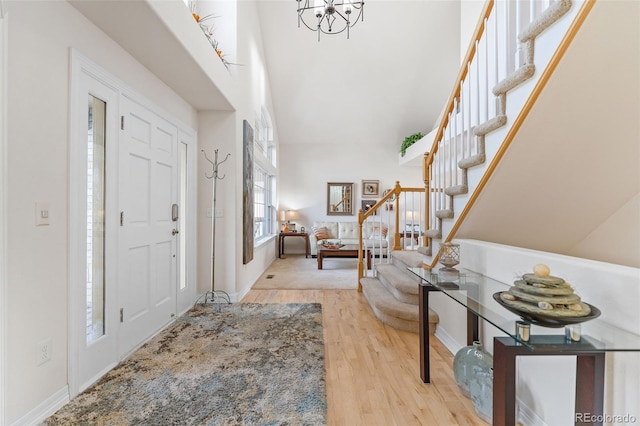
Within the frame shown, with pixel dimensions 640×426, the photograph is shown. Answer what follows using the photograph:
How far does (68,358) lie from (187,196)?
1749 millimetres

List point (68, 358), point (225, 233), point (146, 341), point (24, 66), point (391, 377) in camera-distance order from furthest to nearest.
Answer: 1. point (225, 233)
2. point (146, 341)
3. point (391, 377)
4. point (68, 358)
5. point (24, 66)

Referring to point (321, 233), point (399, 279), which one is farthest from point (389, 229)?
point (321, 233)

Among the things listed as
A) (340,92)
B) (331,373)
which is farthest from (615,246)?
(340,92)

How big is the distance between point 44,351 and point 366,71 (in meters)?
6.15

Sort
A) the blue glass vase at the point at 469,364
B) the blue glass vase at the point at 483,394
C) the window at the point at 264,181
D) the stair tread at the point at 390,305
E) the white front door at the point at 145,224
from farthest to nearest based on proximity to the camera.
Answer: the window at the point at 264,181 < the stair tread at the point at 390,305 < the white front door at the point at 145,224 < the blue glass vase at the point at 469,364 < the blue glass vase at the point at 483,394

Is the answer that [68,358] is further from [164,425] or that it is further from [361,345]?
[361,345]

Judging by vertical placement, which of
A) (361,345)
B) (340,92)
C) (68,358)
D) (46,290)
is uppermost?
(340,92)

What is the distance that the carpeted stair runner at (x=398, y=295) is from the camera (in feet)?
8.47

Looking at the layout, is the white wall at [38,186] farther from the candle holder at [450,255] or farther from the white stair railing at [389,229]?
the white stair railing at [389,229]

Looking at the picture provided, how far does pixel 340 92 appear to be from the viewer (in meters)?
6.26

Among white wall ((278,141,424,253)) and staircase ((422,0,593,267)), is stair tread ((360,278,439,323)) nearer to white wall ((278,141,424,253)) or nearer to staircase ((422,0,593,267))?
staircase ((422,0,593,267))

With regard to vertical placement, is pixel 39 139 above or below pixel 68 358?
above

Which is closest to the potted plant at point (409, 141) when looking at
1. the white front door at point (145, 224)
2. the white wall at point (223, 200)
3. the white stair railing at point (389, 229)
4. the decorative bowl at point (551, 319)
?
the white stair railing at point (389, 229)

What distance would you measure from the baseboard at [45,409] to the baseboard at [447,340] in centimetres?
251
